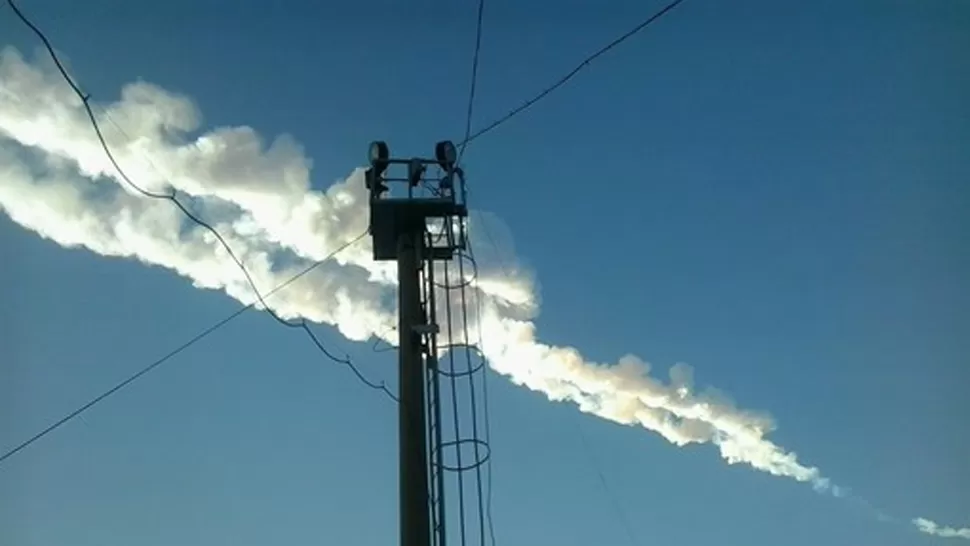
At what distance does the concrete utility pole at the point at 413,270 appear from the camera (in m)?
11.3

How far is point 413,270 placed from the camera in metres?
12.4

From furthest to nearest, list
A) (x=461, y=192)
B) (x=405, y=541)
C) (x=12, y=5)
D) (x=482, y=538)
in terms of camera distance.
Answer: (x=461, y=192) < (x=482, y=538) < (x=405, y=541) < (x=12, y=5)

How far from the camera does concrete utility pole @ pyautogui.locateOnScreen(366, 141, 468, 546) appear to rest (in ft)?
37.1

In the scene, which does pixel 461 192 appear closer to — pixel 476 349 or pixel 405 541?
pixel 476 349

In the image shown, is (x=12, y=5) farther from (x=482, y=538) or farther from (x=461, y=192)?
(x=482, y=538)

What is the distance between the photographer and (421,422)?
11.6 metres

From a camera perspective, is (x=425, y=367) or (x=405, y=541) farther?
(x=425, y=367)

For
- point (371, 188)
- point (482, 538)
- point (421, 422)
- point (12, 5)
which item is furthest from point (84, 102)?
point (482, 538)

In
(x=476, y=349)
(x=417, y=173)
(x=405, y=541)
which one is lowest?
(x=405, y=541)

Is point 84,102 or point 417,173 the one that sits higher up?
point 417,173

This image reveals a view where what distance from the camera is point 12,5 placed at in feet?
29.9

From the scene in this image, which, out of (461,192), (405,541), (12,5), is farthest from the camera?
(461,192)

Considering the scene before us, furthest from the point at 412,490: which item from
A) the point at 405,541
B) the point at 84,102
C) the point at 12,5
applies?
the point at 12,5

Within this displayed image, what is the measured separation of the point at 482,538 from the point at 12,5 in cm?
719
